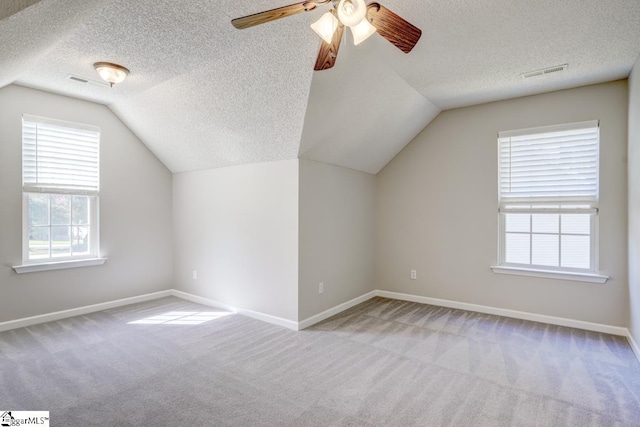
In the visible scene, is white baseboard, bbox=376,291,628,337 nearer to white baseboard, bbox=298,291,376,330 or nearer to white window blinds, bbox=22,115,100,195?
white baseboard, bbox=298,291,376,330

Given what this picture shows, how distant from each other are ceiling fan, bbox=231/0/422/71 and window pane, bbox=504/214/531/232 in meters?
2.95

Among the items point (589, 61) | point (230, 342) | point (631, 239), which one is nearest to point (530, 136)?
point (589, 61)

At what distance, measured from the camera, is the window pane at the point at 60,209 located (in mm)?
3924

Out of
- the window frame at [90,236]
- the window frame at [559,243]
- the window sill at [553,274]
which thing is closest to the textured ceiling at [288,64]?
the window frame at [90,236]

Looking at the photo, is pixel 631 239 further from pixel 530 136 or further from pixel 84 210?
pixel 84 210

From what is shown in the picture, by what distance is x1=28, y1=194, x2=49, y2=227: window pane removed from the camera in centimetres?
374

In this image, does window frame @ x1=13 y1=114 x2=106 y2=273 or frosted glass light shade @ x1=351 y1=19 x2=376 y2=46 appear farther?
window frame @ x1=13 y1=114 x2=106 y2=273

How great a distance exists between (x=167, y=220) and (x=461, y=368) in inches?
169

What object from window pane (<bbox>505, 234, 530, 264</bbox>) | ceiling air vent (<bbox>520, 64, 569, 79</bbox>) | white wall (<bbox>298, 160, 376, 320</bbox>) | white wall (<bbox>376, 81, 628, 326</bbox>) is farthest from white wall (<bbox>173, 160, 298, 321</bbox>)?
window pane (<bbox>505, 234, 530, 264</bbox>)

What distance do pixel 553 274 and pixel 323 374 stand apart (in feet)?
9.48

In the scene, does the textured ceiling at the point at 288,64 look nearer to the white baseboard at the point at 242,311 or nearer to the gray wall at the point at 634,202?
the gray wall at the point at 634,202

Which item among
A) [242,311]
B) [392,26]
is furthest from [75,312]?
[392,26]

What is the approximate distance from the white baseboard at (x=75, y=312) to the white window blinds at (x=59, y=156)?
4.65ft

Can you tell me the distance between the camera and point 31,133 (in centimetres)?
373
